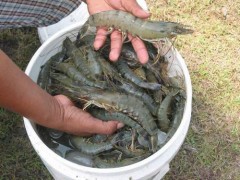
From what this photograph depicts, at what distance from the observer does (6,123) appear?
9.46 feet

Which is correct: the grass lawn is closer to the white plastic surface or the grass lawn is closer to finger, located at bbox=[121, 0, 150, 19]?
the white plastic surface

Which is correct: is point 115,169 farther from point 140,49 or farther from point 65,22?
point 65,22

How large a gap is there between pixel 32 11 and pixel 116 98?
82 cm

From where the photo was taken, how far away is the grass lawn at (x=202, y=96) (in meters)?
2.75

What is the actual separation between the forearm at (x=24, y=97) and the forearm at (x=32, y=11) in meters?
0.71

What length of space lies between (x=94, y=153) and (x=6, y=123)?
38.8 inches

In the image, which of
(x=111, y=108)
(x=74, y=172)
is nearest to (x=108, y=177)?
(x=74, y=172)

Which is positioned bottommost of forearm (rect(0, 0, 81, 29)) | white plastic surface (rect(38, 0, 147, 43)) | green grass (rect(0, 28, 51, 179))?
green grass (rect(0, 28, 51, 179))

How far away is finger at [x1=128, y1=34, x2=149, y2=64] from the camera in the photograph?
7.04ft

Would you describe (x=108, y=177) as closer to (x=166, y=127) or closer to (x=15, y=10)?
(x=166, y=127)

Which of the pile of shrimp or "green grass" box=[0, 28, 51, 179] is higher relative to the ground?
the pile of shrimp

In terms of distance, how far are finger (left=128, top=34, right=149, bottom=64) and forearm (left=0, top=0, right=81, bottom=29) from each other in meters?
0.61

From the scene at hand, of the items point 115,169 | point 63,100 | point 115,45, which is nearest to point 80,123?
point 63,100

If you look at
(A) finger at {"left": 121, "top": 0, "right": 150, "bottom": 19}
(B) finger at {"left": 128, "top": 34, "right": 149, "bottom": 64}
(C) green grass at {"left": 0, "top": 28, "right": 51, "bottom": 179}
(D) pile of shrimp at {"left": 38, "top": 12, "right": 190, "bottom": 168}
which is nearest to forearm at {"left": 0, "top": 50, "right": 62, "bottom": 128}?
(D) pile of shrimp at {"left": 38, "top": 12, "right": 190, "bottom": 168}
